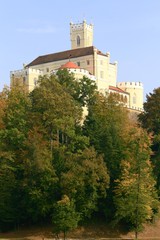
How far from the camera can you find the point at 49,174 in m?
43.7

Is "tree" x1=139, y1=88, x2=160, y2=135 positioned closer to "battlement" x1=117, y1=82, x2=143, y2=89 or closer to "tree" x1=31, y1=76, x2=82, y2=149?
"tree" x1=31, y1=76, x2=82, y2=149

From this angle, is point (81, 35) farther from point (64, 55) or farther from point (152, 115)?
point (152, 115)

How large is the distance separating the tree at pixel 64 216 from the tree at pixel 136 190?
3.77 meters

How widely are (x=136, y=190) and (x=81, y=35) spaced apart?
52.1 m

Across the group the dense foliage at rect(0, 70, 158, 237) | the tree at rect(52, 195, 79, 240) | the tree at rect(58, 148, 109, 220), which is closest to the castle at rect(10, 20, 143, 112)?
the dense foliage at rect(0, 70, 158, 237)

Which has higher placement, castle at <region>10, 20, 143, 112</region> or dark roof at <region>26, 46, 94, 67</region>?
dark roof at <region>26, 46, 94, 67</region>

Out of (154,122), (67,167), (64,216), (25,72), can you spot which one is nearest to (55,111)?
(67,167)

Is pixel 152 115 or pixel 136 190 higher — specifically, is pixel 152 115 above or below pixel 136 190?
above

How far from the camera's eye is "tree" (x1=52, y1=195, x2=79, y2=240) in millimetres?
41031

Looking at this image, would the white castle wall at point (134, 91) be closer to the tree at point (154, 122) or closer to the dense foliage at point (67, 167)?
the tree at point (154, 122)

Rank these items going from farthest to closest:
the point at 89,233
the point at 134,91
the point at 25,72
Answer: the point at 134,91 < the point at 25,72 < the point at 89,233

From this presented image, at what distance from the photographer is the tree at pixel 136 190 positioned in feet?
137

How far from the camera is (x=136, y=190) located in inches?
1655

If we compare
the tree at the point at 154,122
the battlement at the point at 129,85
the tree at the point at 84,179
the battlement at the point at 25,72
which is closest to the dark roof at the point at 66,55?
the battlement at the point at 25,72
